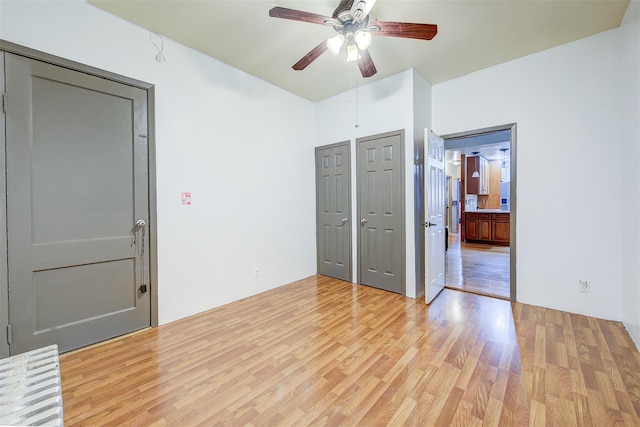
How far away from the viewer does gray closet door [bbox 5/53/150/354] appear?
6.54 ft

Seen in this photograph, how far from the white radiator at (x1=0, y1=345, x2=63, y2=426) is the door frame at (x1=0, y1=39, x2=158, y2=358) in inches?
33.7

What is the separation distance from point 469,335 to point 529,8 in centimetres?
294

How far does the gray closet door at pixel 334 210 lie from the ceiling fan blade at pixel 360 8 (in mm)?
2052

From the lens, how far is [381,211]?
369 cm

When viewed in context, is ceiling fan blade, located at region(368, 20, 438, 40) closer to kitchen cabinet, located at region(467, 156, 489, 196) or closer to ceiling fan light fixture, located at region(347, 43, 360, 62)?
ceiling fan light fixture, located at region(347, 43, 360, 62)

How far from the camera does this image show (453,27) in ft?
8.42

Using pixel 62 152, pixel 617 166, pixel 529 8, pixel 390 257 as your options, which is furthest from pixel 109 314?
pixel 617 166

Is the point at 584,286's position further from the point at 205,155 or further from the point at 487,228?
the point at 487,228

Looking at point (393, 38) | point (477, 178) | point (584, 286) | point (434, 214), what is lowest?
→ point (584, 286)

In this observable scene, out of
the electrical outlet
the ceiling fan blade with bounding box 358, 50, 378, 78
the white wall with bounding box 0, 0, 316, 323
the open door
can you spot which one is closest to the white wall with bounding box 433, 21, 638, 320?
the electrical outlet

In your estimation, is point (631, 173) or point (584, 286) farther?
point (584, 286)

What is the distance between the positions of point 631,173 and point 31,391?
435cm

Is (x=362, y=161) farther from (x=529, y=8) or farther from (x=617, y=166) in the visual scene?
(x=617, y=166)

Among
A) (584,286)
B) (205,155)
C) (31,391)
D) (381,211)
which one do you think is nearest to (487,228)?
(584,286)
